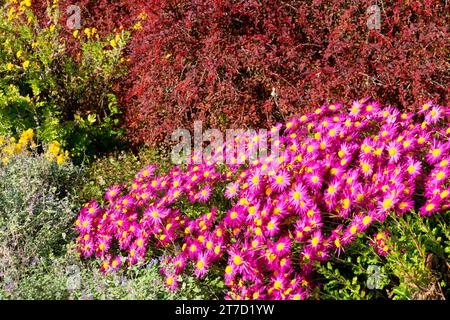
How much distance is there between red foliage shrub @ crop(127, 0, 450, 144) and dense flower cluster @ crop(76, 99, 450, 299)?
0.57 metres

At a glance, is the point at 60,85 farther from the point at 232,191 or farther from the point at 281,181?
the point at 281,181

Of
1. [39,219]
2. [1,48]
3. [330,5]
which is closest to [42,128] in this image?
[1,48]

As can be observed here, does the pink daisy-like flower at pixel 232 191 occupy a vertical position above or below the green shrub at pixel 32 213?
above

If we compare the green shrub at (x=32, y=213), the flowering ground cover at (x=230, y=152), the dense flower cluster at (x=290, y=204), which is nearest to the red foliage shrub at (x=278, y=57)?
the flowering ground cover at (x=230, y=152)

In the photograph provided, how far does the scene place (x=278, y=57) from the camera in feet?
13.1

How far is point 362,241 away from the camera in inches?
112

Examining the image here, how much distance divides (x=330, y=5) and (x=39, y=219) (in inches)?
90.1

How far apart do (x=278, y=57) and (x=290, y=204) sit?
4.90 ft

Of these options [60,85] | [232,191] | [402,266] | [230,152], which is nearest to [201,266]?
→ [232,191]

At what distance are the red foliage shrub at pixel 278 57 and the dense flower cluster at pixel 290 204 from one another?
57cm

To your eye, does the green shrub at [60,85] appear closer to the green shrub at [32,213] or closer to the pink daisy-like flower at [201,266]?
the green shrub at [32,213]

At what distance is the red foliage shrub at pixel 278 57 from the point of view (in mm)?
3783
